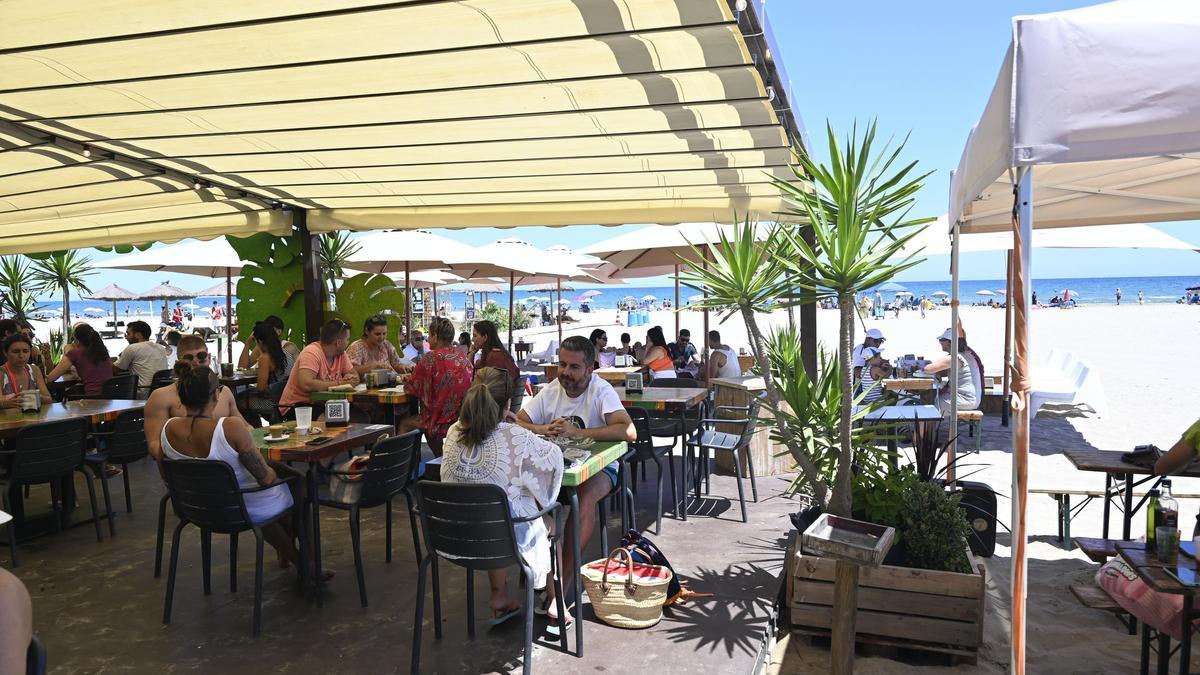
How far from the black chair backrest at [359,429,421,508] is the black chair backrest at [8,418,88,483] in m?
2.11

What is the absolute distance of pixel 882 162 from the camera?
3.47 m

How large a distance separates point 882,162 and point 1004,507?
11.8ft

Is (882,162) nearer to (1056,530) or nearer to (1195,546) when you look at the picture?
(1195,546)

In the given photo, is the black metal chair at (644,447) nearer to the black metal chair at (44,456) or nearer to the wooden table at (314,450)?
the wooden table at (314,450)

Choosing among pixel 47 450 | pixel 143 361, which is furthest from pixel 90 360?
pixel 47 450

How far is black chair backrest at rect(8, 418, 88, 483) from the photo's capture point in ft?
15.1

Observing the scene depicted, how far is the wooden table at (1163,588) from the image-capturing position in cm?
248

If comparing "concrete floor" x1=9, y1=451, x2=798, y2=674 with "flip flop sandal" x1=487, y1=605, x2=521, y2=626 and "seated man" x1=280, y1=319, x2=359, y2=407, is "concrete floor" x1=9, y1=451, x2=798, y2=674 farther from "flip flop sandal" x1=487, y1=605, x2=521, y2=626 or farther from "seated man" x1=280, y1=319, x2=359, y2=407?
"seated man" x1=280, y1=319, x2=359, y2=407

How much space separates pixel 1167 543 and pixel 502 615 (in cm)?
284

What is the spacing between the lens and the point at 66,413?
17.7ft

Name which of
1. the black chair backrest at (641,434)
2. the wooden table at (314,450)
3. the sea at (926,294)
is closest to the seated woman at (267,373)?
the wooden table at (314,450)

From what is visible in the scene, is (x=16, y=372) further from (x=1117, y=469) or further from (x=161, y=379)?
(x=1117, y=469)

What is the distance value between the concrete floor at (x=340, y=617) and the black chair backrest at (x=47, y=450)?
Result: 21.9 inches

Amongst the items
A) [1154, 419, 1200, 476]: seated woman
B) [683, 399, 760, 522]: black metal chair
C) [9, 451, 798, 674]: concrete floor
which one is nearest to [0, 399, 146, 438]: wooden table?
→ [9, 451, 798, 674]: concrete floor
